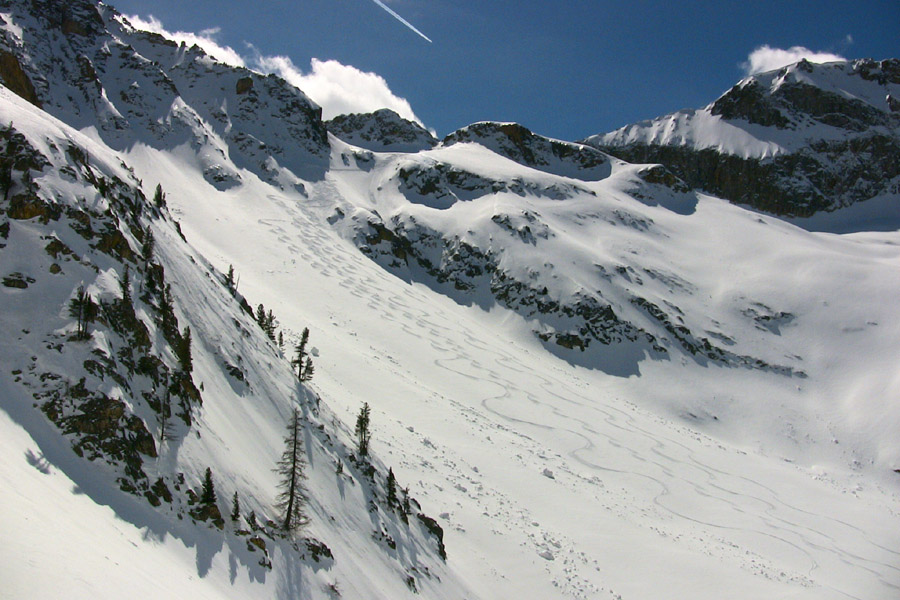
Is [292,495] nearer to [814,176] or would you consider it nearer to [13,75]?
[13,75]

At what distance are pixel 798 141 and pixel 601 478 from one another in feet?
526

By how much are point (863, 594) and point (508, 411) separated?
25.9m

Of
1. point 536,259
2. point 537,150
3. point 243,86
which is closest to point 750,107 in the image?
point 537,150

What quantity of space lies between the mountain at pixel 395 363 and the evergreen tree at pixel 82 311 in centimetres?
11

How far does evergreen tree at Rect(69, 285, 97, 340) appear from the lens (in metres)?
14.0

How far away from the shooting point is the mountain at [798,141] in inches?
5689

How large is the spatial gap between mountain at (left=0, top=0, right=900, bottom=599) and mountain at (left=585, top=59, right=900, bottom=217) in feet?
103

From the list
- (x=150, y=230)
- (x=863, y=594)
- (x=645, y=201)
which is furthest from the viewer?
(x=645, y=201)

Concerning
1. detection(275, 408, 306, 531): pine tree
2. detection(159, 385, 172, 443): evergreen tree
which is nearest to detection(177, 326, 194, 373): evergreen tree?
detection(159, 385, 172, 443): evergreen tree

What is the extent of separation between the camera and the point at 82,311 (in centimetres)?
1448

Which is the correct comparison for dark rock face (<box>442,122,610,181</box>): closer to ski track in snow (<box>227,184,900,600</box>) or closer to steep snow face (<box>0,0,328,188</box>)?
steep snow face (<box>0,0,328,188</box>)

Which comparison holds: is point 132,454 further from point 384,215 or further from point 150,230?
point 384,215

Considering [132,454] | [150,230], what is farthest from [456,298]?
[132,454]

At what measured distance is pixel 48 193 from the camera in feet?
53.6
